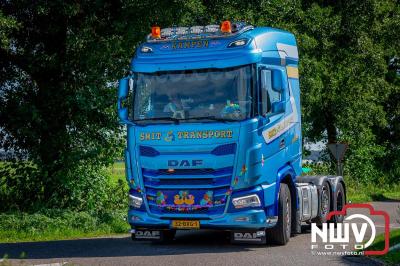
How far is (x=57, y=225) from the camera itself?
1788 cm

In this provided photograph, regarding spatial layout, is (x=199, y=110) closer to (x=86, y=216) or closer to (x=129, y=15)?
(x=86, y=216)

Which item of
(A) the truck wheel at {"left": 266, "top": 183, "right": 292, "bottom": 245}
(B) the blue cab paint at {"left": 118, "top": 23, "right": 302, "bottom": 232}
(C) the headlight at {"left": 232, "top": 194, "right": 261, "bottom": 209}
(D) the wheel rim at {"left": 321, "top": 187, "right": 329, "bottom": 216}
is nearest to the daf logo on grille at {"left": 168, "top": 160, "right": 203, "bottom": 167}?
(B) the blue cab paint at {"left": 118, "top": 23, "right": 302, "bottom": 232}

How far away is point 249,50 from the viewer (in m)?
13.7

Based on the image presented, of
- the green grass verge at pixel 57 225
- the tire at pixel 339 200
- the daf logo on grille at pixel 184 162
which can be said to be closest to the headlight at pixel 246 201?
the daf logo on grille at pixel 184 162

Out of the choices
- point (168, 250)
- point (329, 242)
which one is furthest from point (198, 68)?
point (329, 242)

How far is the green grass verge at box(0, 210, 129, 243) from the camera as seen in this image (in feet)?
56.4

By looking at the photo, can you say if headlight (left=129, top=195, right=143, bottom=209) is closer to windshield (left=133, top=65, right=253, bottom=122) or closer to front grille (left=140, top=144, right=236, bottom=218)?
front grille (left=140, top=144, right=236, bottom=218)

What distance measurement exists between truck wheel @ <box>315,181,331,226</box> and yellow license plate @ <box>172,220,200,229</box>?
4.74 m

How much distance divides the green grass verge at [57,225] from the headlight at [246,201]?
17.4 feet

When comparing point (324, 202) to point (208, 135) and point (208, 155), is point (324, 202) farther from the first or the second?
point (208, 135)

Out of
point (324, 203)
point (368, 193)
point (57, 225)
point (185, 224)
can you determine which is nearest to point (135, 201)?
point (185, 224)

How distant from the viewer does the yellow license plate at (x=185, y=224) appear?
1353 centimetres

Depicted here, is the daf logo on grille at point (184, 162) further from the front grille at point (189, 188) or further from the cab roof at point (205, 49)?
the cab roof at point (205, 49)

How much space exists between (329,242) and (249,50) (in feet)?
15.4
